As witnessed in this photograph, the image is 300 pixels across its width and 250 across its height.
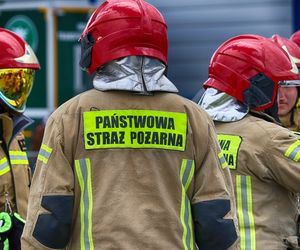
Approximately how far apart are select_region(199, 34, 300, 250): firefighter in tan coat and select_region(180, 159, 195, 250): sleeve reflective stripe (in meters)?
0.85

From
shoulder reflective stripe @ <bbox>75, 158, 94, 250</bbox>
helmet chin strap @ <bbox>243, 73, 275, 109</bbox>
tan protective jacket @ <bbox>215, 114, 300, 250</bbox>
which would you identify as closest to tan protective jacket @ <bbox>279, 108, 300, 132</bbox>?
helmet chin strap @ <bbox>243, 73, 275, 109</bbox>

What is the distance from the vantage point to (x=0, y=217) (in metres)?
4.36

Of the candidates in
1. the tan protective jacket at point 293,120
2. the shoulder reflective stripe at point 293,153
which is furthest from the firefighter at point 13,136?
the tan protective jacket at point 293,120

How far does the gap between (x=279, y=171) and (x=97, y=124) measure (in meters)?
1.14

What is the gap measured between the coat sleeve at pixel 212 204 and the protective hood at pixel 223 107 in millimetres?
917

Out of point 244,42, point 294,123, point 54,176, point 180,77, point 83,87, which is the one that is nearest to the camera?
point 54,176

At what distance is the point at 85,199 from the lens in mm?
3393

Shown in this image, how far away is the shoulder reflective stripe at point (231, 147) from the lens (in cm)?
436

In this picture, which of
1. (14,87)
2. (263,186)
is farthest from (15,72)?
(263,186)

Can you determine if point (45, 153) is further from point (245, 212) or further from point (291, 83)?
point (291, 83)

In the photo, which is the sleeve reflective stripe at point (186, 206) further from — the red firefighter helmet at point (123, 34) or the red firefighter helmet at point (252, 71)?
the red firefighter helmet at point (252, 71)

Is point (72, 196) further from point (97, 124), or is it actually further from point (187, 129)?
point (187, 129)

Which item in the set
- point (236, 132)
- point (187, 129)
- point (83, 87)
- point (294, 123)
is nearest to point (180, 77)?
point (83, 87)

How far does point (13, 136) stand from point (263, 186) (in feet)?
4.20
